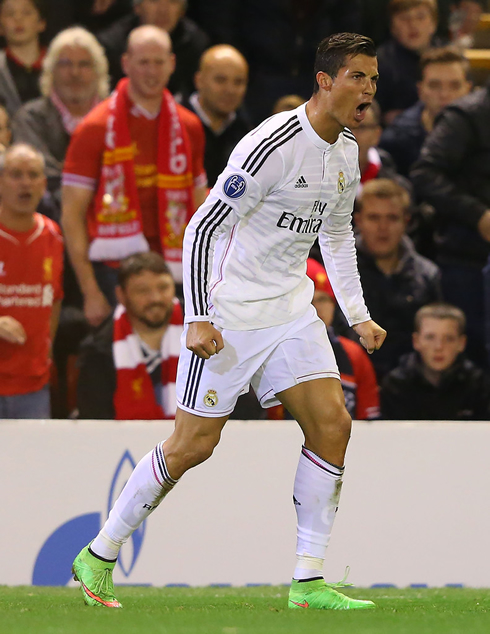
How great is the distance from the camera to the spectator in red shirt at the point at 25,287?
6.49 meters

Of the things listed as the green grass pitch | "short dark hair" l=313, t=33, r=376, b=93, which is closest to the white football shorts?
the green grass pitch

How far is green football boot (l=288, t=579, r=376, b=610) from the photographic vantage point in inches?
153

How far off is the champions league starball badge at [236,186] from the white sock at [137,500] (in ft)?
3.32

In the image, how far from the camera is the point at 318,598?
3.88m

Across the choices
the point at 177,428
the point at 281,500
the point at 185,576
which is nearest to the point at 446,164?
the point at 281,500

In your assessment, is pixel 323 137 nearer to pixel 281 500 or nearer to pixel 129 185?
pixel 281 500

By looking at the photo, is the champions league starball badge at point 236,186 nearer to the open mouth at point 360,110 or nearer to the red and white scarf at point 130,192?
the open mouth at point 360,110

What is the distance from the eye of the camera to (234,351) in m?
3.93

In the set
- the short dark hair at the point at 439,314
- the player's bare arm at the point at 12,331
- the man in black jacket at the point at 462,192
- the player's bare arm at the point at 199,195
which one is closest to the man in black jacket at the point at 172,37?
the player's bare arm at the point at 199,195

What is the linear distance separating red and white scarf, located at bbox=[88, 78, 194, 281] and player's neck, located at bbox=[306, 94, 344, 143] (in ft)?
10.1

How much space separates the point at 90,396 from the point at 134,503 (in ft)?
8.84

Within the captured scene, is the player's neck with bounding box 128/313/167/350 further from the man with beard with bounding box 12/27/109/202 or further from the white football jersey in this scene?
the white football jersey

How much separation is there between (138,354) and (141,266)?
562 mm

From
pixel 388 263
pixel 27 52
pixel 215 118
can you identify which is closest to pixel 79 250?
pixel 215 118
